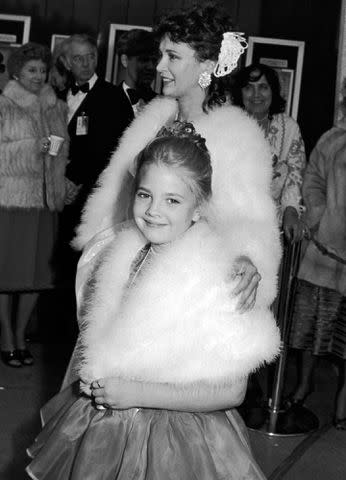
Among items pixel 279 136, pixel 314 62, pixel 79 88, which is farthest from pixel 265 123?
pixel 314 62

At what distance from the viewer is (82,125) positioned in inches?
174

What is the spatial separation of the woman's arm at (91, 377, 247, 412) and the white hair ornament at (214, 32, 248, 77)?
41.1 inches

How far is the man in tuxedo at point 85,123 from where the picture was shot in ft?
14.3

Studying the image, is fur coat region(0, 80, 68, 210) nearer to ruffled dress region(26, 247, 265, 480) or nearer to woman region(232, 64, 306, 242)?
woman region(232, 64, 306, 242)

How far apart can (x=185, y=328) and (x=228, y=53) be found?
100cm

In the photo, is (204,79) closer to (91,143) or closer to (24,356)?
(91,143)

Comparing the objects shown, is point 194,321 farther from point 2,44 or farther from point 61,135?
point 2,44

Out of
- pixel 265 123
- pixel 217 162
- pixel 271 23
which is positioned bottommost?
pixel 217 162

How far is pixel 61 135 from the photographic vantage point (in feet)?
14.2

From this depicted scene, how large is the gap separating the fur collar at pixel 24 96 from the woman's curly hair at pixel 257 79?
1.03 metres

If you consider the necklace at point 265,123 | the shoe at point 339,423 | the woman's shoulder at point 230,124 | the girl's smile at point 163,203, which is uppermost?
the necklace at point 265,123

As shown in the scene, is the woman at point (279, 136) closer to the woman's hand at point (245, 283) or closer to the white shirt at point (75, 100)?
the white shirt at point (75, 100)

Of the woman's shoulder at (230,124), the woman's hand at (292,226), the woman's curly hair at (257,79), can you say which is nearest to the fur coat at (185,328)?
the woman's shoulder at (230,124)

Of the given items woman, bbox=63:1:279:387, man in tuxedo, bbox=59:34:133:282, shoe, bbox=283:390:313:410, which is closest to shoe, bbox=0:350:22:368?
man in tuxedo, bbox=59:34:133:282
